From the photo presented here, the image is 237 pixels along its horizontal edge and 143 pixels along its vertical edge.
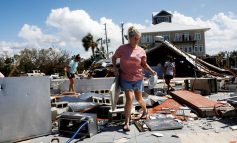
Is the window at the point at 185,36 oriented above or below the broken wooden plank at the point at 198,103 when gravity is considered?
above

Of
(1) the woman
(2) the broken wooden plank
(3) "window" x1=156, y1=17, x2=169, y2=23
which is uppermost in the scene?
(3) "window" x1=156, y1=17, x2=169, y2=23

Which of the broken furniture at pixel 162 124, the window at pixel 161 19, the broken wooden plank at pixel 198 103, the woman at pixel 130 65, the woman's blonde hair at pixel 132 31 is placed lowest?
the broken furniture at pixel 162 124

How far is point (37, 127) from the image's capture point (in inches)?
225

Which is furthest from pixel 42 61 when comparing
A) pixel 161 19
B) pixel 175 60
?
pixel 161 19

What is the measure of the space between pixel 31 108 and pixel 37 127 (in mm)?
411

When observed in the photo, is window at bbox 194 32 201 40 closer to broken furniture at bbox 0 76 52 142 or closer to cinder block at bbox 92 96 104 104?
cinder block at bbox 92 96 104 104

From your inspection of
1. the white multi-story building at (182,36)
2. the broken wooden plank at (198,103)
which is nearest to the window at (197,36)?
the white multi-story building at (182,36)

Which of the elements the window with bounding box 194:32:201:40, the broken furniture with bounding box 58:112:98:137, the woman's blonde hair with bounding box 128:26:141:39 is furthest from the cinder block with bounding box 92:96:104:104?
the window with bounding box 194:32:201:40

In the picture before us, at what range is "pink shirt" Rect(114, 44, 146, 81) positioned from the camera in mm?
6082

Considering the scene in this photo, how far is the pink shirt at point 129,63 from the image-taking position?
608 centimetres

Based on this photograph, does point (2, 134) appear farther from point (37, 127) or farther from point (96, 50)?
point (96, 50)

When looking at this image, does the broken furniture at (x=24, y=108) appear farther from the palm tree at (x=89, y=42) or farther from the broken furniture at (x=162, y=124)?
the palm tree at (x=89, y=42)

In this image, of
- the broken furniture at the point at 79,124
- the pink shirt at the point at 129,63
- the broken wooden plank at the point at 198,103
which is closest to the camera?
the broken furniture at the point at 79,124

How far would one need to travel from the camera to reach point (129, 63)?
6.08 metres
